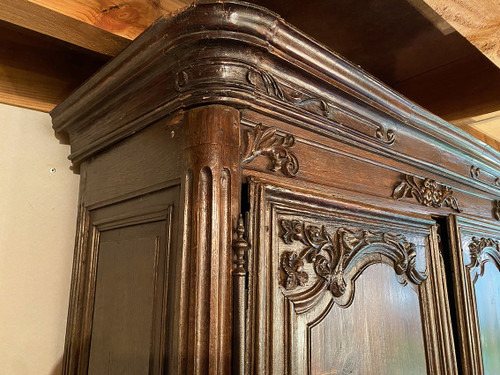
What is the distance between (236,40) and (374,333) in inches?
A: 22.8

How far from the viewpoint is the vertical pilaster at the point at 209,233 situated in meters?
0.52

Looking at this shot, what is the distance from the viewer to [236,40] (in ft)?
1.87

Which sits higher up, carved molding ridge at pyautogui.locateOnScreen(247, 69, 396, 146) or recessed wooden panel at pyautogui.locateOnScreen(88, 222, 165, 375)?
carved molding ridge at pyautogui.locateOnScreen(247, 69, 396, 146)

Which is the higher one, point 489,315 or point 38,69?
point 38,69

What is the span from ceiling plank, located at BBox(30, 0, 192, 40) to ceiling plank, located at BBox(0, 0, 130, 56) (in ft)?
0.04

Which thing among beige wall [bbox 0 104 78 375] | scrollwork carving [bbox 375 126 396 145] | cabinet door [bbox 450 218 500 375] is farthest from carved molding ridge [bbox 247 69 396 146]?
beige wall [bbox 0 104 78 375]

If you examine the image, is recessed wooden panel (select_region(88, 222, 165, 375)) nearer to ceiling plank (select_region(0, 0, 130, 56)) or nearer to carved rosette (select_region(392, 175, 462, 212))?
ceiling plank (select_region(0, 0, 130, 56))

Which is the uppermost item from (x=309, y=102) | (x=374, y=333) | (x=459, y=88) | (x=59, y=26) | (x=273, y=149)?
(x=459, y=88)

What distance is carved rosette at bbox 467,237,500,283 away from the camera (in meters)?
1.07

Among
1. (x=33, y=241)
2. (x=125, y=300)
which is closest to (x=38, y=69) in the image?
(x=33, y=241)

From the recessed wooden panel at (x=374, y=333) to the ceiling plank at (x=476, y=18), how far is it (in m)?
0.51

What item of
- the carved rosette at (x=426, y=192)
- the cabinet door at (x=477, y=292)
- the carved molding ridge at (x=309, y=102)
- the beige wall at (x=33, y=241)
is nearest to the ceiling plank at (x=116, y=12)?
the carved molding ridge at (x=309, y=102)

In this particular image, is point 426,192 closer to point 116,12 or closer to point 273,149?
point 273,149

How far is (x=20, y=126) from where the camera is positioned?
3.19ft
